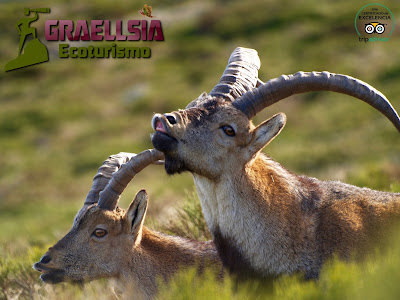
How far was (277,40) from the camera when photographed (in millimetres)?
62156

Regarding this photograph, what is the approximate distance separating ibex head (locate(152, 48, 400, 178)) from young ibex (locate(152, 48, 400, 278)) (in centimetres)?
1

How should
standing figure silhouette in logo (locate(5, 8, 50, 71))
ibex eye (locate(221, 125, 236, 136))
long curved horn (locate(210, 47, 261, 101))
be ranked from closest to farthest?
ibex eye (locate(221, 125, 236, 136)) → long curved horn (locate(210, 47, 261, 101)) → standing figure silhouette in logo (locate(5, 8, 50, 71))

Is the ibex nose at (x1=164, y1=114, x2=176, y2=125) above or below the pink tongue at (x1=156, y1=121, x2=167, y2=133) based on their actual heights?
above

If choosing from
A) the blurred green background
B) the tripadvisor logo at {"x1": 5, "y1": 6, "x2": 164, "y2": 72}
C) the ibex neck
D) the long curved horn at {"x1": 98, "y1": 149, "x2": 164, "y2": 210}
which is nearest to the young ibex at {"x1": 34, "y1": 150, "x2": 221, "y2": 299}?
the long curved horn at {"x1": 98, "y1": 149, "x2": 164, "y2": 210}

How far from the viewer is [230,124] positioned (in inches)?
291

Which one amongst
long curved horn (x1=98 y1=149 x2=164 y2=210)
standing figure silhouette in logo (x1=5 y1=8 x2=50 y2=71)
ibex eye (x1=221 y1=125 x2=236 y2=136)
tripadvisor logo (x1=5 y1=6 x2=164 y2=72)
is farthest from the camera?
standing figure silhouette in logo (x1=5 y1=8 x2=50 y2=71)

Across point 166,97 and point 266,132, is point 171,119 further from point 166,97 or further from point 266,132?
point 166,97

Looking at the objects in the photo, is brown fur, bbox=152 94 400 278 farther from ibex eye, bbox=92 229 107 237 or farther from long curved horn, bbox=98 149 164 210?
ibex eye, bbox=92 229 107 237

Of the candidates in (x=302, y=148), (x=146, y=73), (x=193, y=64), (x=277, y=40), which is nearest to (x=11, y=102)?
(x=146, y=73)

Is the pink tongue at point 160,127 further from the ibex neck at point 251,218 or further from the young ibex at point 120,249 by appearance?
the young ibex at point 120,249

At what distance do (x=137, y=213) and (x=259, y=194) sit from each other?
2.06 metres

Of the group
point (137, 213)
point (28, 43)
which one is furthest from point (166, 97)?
point (137, 213)

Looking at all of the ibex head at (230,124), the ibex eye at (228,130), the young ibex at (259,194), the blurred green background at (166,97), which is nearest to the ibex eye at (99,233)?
the young ibex at (259,194)

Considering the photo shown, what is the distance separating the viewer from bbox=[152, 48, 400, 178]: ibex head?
7090 mm
